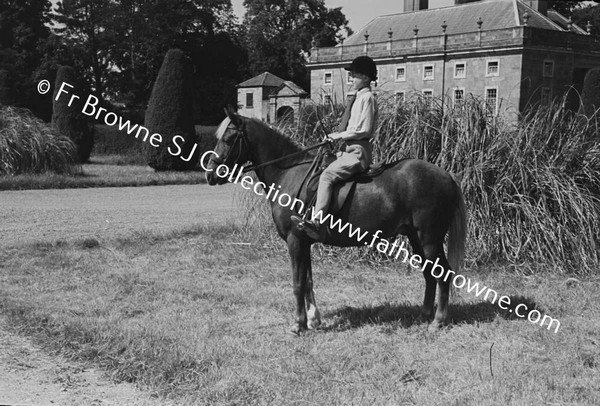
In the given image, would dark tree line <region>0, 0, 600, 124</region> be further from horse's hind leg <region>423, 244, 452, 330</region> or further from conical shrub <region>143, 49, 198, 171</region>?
horse's hind leg <region>423, 244, 452, 330</region>

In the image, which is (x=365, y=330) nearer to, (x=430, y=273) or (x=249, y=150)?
(x=430, y=273)

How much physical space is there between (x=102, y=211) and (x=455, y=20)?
46186 mm

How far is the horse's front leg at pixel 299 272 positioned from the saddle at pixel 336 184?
36cm

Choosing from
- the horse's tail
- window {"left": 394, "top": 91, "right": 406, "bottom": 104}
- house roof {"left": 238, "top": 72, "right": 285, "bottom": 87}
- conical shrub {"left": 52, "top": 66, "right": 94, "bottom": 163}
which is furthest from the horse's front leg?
house roof {"left": 238, "top": 72, "right": 285, "bottom": 87}

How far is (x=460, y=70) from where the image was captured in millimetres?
52312

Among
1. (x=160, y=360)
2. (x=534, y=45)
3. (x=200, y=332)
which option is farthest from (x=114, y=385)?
(x=534, y=45)

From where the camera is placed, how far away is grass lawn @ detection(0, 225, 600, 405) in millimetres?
4488

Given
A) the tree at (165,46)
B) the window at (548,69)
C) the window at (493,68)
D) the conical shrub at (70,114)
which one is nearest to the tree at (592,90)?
the conical shrub at (70,114)

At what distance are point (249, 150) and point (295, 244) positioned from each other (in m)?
0.96

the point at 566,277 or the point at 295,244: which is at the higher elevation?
the point at 295,244

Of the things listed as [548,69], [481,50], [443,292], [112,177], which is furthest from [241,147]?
[548,69]

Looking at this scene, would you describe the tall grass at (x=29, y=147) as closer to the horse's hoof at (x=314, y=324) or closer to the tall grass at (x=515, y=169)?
the tall grass at (x=515, y=169)

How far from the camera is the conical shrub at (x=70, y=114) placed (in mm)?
25078

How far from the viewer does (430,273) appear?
6.02m
